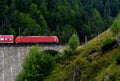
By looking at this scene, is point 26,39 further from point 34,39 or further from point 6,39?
point 6,39

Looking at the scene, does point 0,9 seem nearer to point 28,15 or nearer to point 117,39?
point 28,15

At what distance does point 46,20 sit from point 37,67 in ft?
Answer: 270

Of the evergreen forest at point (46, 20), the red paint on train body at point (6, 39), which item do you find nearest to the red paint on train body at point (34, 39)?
the red paint on train body at point (6, 39)

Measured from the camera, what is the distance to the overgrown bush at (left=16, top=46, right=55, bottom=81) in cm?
6097

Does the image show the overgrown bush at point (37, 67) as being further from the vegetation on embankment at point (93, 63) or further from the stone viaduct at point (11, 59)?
the stone viaduct at point (11, 59)

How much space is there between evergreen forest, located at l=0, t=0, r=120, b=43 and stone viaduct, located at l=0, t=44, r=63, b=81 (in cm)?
3630

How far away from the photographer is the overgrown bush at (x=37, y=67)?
6097cm

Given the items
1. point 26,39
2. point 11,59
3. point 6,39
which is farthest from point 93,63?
point 6,39

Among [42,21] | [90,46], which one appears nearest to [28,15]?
[42,21]

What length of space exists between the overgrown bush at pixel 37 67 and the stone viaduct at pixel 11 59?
15.2m

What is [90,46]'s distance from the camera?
66.5 m

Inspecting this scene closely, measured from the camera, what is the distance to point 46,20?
144 meters

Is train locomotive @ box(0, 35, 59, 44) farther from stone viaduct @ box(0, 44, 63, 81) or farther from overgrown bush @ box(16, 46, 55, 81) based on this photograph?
overgrown bush @ box(16, 46, 55, 81)

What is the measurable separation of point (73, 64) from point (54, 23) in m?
82.3
